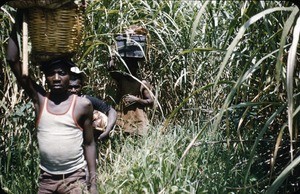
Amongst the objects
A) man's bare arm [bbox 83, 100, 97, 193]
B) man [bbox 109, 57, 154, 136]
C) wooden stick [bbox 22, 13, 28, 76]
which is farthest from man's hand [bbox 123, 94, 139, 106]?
wooden stick [bbox 22, 13, 28, 76]

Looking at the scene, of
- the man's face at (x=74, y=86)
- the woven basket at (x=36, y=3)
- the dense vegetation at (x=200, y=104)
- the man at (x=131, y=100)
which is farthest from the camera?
the man at (x=131, y=100)

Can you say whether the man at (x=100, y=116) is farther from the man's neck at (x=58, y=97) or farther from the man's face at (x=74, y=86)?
the man's neck at (x=58, y=97)

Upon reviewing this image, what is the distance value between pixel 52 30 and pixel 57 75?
255mm

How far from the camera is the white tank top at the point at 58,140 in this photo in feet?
9.76

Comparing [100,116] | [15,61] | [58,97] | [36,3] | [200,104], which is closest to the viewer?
[36,3]

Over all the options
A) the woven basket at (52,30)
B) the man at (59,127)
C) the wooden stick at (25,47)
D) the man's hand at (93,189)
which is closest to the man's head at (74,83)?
the man at (59,127)

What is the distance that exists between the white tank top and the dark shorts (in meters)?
0.03

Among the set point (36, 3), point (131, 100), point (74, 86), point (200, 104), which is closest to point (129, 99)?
point (131, 100)

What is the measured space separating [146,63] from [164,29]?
0.38m

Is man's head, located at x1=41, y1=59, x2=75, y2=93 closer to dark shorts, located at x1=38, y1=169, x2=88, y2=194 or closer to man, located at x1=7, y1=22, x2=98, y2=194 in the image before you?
man, located at x1=7, y1=22, x2=98, y2=194

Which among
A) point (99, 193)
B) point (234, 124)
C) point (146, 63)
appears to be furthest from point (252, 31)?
point (146, 63)

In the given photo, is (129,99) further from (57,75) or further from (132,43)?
(57,75)

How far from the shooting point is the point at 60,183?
3.00 metres

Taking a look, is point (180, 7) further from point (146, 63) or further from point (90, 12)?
point (90, 12)
